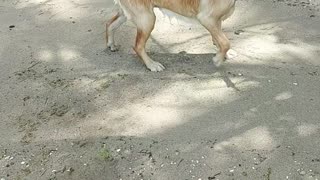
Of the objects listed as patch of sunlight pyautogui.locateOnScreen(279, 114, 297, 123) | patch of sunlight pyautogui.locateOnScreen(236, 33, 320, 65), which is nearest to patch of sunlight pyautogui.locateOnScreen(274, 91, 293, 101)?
patch of sunlight pyautogui.locateOnScreen(279, 114, 297, 123)

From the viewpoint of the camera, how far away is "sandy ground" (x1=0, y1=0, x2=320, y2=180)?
12.0 ft

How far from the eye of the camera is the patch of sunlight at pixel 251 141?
Answer: 3744 mm

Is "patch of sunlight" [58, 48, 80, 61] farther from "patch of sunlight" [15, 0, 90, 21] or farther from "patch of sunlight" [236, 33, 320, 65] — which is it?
"patch of sunlight" [236, 33, 320, 65]

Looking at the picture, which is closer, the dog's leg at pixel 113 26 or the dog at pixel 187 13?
the dog at pixel 187 13

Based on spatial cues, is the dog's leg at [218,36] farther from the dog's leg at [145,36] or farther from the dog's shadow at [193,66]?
the dog's leg at [145,36]

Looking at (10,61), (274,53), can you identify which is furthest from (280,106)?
(10,61)

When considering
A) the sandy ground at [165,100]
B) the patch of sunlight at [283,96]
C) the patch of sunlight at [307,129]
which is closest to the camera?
the sandy ground at [165,100]

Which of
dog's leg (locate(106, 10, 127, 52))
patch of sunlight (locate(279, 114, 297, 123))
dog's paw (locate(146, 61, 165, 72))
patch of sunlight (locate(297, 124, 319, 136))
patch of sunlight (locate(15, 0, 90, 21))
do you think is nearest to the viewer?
patch of sunlight (locate(297, 124, 319, 136))

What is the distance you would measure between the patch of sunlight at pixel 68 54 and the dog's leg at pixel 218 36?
5.16 feet

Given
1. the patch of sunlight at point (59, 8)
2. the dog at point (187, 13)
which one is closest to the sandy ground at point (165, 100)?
the patch of sunlight at point (59, 8)

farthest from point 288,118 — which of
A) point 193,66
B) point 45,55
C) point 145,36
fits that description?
point 45,55

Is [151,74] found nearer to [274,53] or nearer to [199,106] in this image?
[199,106]

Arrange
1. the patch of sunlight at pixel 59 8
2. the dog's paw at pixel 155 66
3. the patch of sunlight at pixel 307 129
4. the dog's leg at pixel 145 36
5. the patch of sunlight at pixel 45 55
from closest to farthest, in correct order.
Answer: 1. the patch of sunlight at pixel 307 129
2. the dog's leg at pixel 145 36
3. the dog's paw at pixel 155 66
4. the patch of sunlight at pixel 45 55
5. the patch of sunlight at pixel 59 8

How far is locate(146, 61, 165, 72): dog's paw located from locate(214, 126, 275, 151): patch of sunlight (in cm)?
131
